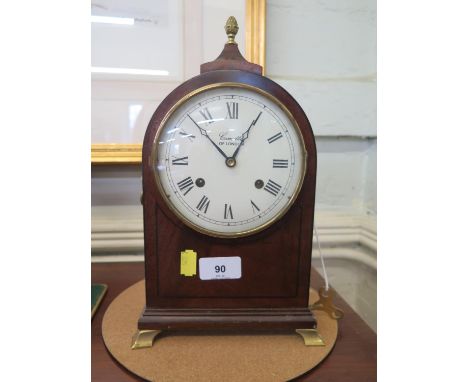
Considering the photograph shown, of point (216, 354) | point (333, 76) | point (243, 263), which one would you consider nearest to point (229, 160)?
point (243, 263)

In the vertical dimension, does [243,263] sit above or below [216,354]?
above

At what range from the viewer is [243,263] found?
24.9 inches

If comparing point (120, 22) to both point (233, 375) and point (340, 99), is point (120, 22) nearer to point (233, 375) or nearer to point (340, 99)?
point (340, 99)

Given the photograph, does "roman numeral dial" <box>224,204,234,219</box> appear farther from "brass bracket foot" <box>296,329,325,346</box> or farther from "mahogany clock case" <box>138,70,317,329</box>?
"brass bracket foot" <box>296,329,325,346</box>

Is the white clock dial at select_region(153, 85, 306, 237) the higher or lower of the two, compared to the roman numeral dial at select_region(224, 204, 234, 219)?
higher

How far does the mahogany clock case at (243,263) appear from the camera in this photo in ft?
2.01

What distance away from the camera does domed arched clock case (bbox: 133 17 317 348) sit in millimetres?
604

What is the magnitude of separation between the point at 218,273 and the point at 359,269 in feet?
2.36

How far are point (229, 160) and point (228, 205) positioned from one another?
0.08 meters

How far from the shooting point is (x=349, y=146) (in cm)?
113

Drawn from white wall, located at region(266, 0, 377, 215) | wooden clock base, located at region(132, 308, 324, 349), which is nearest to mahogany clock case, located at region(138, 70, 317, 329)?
wooden clock base, located at region(132, 308, 324, 349)

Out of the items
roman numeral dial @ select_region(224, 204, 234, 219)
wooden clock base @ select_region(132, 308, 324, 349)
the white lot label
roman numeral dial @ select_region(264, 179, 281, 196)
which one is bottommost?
wooden clock base @ select_region(132, 308, 324, 349)

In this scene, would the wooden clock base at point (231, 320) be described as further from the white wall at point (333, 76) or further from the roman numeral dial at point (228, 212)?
the white wall at point (333, 76)

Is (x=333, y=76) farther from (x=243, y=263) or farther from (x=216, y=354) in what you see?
(x=216, y=354)
